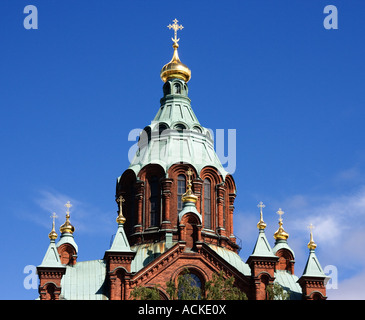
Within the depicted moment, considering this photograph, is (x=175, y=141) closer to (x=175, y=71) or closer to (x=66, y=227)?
(x=175, y=71)

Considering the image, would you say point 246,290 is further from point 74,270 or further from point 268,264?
point 74,270

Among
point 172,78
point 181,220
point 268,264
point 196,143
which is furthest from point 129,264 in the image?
point 172,78

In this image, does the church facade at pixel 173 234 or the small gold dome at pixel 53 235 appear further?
the small gold dome at pixel 53 235

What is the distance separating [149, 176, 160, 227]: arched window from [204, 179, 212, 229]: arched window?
289 cm

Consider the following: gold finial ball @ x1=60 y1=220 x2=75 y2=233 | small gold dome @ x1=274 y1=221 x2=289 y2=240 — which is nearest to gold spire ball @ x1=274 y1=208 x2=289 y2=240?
small gold dome @ x1=274 y1=221 x2=289 y2=240

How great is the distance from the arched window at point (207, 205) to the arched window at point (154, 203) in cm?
289

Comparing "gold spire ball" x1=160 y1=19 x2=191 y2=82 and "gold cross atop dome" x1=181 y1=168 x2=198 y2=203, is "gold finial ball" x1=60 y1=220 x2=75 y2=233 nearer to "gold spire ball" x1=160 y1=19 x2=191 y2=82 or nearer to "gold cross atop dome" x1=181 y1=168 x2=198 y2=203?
"gold cross atop dome" x1=181 y1=168 x2=198 y2=203

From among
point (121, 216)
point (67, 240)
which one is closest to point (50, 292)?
point (121, 216)

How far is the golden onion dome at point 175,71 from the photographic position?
6544cm

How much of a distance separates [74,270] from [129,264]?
4.48m

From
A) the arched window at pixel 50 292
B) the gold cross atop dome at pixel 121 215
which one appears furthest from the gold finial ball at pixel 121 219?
the arched window at pixel 50 292

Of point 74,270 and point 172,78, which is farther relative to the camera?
point 172,78

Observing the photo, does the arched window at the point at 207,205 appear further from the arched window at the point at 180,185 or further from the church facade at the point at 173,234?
the arched window at the point at 180,185
